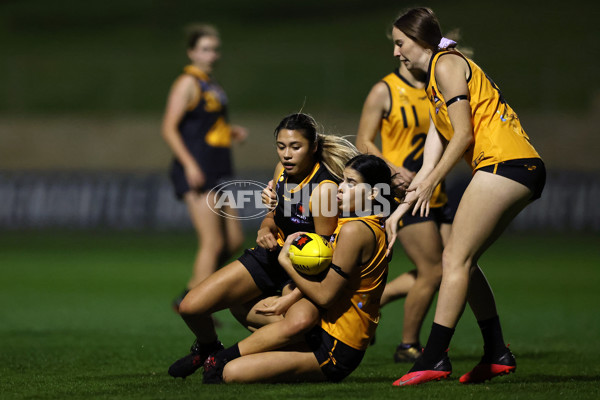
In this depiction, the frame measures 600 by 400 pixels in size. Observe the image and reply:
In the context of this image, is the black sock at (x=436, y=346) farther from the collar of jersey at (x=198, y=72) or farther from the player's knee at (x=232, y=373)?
the collar of jersey at (x=198, y=72)

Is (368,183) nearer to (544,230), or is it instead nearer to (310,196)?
(310,196)

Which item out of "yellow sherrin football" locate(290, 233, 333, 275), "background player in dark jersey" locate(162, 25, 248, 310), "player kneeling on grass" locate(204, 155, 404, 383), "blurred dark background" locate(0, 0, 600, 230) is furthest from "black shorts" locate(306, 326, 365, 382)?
"blurred dark background" locate(0, 0, 600, 230)

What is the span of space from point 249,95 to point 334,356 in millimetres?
22730

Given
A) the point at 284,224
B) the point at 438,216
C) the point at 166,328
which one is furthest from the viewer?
the point at 166,328

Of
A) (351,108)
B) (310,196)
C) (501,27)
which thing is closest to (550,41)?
(501,27)

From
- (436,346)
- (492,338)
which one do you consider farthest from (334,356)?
(492,338)

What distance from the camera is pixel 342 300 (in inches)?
207

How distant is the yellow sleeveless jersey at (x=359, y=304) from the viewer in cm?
522

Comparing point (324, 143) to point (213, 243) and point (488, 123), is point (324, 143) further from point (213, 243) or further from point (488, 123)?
point (213, 243)

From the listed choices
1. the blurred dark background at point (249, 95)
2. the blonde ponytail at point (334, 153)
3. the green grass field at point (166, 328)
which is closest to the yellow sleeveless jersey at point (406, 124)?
the blonde ponytail at point (334, 153)

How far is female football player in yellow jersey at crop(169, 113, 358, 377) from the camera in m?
5.39

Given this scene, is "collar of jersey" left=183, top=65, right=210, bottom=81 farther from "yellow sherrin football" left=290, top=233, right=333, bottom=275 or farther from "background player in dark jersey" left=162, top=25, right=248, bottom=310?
"yellow sherrin football" left=290, top=233, right=333, bottom=275

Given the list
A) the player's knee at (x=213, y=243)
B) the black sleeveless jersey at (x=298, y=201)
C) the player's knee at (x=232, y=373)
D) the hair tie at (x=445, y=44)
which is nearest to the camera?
the player's knee at (x=232, y=373)

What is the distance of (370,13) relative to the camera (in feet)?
119
